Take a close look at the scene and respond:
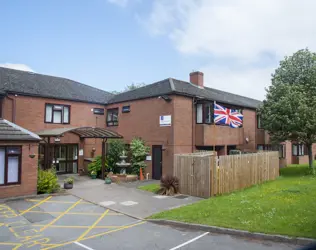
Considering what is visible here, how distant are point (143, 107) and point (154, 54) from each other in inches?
281

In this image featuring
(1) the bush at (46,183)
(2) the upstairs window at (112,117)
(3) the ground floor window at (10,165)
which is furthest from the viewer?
(2) the upstairs window at (112,117)

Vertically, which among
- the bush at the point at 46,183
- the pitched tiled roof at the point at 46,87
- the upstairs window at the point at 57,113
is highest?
the pitched tiled roof at the point at 46,87

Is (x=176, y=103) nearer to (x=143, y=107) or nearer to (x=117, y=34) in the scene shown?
(x=143, y=107)

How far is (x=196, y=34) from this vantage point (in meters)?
16.9

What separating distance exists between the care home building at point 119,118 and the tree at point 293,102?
298 cm

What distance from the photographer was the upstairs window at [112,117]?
2253 cm

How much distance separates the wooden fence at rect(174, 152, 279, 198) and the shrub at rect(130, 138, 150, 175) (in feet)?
16.9

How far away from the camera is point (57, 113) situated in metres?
20.8

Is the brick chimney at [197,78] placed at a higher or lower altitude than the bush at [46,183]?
higher

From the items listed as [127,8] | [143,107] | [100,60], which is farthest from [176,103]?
[100,60]

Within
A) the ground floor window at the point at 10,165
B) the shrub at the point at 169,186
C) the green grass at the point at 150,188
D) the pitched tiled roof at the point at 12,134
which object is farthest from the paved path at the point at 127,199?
the pitched tiled roof at the point at 12,134

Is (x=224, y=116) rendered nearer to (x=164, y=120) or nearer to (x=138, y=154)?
(x=164, y=120)

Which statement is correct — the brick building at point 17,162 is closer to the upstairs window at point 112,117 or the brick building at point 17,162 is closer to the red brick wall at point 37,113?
the red brick wall at point 37,113

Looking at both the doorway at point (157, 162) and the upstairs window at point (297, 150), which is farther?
the upstairs window at point (297, 150)
